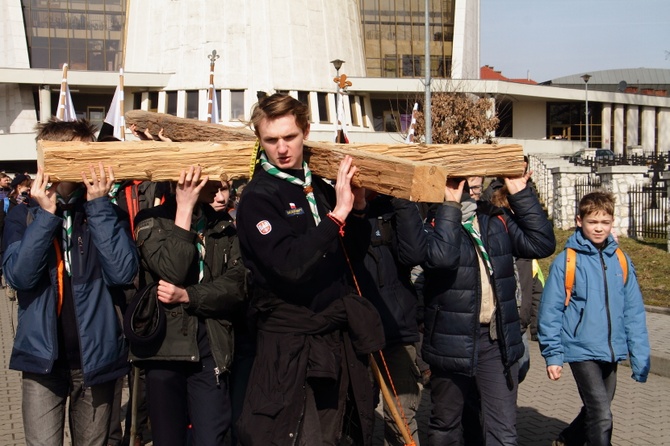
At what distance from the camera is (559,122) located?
6550cm

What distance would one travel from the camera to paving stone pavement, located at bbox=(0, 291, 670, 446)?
23.5 feet

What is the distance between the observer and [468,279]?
553 cm

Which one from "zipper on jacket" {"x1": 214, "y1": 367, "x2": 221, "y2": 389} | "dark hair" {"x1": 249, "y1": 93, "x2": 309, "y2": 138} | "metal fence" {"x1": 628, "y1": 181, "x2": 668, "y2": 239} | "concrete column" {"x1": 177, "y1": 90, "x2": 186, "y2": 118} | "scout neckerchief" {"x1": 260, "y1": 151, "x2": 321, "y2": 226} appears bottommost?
"metal fence" {"x1": 628, "y1": 181, "x2": 668, "y2": 239}

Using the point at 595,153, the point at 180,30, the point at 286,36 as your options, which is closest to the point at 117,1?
the point at 180,30

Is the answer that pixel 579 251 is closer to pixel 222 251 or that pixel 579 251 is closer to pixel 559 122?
pixel 222 251

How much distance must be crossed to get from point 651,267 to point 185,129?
14.4 metres

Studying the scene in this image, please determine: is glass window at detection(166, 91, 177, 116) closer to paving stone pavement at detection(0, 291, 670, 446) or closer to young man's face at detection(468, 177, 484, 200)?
paving stone pavement at detection(0, 291, 670, 446)

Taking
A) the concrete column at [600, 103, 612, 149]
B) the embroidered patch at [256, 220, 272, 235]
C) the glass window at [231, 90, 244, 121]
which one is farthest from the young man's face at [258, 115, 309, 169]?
the concrete column at [600, 103, 612, 149]

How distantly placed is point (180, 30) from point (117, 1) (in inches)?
314

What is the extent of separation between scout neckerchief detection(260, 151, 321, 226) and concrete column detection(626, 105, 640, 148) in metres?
67.0

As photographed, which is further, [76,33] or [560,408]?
[76,33]

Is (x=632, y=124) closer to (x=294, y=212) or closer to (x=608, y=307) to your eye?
(x=608, y=307)

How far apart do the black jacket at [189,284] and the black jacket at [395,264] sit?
3.00 feet

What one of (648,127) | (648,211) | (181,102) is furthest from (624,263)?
(648,127)
